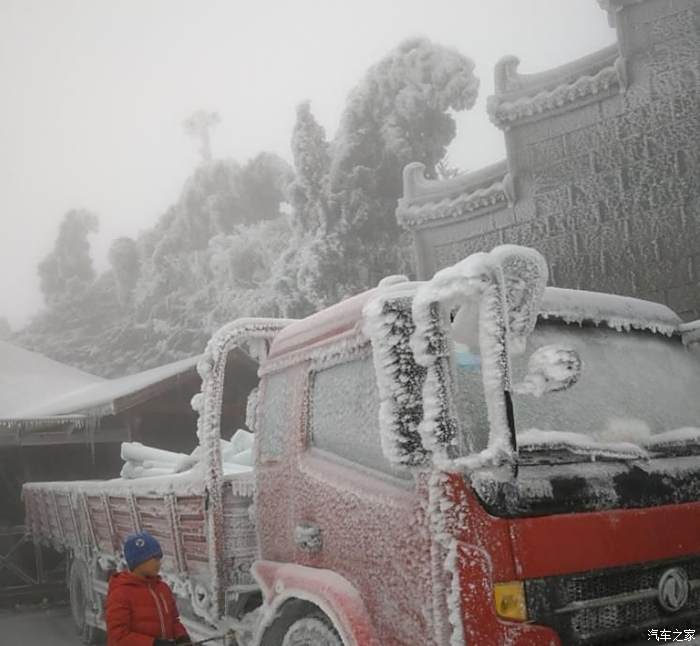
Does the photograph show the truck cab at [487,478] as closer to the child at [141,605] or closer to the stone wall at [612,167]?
the child at [141,605]

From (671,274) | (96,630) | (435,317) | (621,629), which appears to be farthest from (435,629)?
(671,274)

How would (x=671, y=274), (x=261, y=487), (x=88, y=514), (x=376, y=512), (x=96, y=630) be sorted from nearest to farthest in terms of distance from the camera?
(x=376, y=512) → (x=261, y=487) → (x=88, y=514) → (x=96, y=630) → (x=671, y=274)

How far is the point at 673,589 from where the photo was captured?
2.58 meters

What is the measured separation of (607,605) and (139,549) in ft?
6.84

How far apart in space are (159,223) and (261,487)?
3487cm

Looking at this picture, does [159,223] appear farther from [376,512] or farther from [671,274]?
[376,512]

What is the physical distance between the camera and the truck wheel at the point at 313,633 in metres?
2.82

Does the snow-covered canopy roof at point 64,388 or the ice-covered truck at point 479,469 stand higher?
the snow-covered canopy roof at point 64,388

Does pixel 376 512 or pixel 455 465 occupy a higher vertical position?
pixel 455 465

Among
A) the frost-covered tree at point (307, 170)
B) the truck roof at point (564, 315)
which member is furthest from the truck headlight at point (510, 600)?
the frost-covered tree at point (307, 170)

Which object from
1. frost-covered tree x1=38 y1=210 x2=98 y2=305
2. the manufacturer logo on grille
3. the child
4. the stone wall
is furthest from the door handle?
frost-covered tree x1=38 y1=210 x2=98 y2=305

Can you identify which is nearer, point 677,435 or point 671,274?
point 677,435

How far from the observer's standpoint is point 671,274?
36.0 ft

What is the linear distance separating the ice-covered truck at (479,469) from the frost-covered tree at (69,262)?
36.7m
